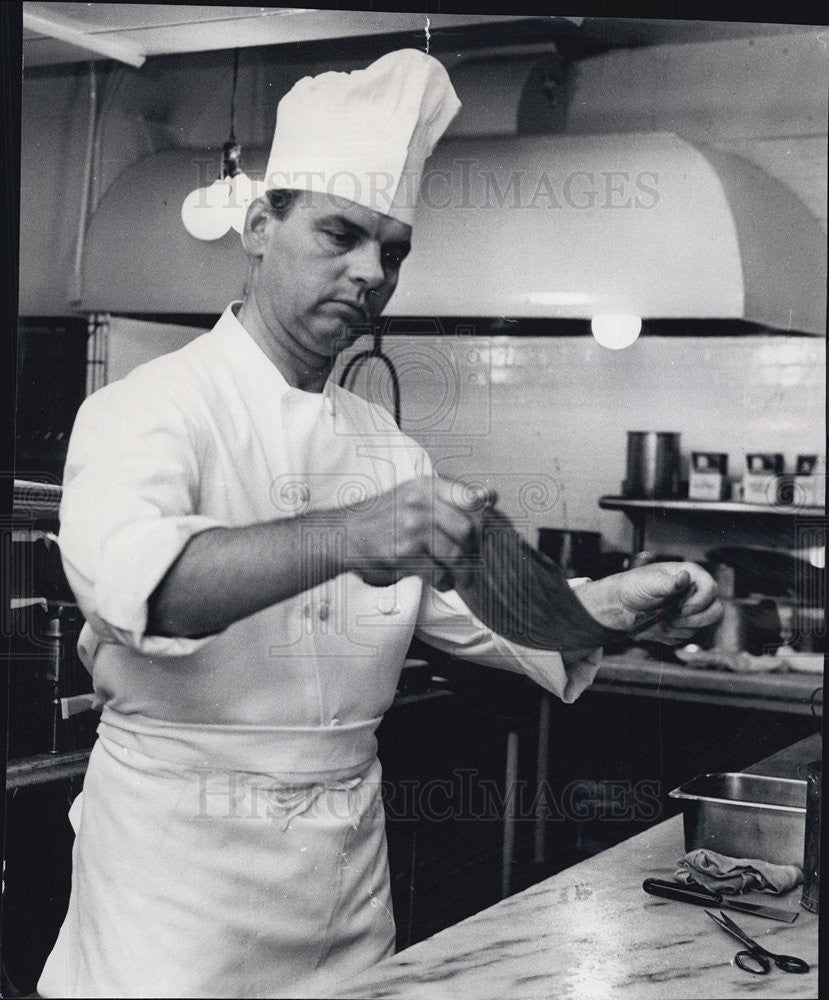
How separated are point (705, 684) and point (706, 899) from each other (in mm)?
269

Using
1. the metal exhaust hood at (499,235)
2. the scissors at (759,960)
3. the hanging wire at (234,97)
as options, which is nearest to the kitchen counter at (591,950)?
the scissors at (759,960)

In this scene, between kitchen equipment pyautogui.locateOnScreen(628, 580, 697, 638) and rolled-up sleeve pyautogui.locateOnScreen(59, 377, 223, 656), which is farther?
kitchen equipment pyautogui.locateOnScreen(628, 580, 697, 638)

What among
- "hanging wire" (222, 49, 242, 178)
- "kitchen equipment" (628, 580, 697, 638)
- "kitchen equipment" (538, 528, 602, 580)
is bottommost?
"kitchen equipment" (628, 580, 697, 638)

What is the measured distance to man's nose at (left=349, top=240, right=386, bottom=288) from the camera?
1286 mm

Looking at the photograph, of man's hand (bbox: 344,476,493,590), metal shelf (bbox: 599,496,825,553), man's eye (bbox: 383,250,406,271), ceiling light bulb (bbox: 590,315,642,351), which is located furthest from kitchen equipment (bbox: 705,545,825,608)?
man's eye (bbox: 383,250,406,271)

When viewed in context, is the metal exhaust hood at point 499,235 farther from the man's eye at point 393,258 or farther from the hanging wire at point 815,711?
the hanging wire at point 815,711

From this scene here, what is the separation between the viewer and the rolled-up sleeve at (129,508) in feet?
3.59

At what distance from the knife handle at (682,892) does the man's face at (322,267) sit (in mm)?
747

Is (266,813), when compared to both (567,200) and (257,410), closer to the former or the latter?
(257,410)

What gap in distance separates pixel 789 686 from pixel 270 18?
3.54 ft

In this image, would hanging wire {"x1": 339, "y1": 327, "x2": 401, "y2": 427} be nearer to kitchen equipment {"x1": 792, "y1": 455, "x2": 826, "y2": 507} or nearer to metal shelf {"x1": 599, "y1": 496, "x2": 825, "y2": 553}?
metal shelf {"x1": 599, "y1": 496, "x2": 825, "y2": 553}

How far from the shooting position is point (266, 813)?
1.24 metres

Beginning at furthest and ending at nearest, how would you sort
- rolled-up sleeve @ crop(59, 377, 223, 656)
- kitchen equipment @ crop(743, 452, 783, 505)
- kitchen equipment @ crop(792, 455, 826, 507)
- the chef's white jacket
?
kitchen equipment @ crop(743, 452, 783, 505)
kitchen equipment @ crop(792, 455, 826, 507)
the chef's white jacket
rolled-up sleeve @ crop(59, 377, 223, 656)

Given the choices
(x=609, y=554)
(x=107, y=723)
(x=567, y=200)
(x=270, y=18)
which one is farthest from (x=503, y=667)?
(x=270, y=18)
